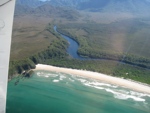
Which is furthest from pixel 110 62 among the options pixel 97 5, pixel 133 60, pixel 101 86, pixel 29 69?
pixel 97 5

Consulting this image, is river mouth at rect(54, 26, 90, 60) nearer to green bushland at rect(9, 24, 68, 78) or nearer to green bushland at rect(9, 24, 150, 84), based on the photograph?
green bushland at rect(9, 24, 68, 78)

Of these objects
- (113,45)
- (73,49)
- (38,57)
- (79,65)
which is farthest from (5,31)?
(113,45)

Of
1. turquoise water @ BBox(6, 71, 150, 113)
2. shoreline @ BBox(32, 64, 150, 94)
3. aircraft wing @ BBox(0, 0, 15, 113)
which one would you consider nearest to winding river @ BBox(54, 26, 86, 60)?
shoreline @ BBox(32, 64, 150, 94)

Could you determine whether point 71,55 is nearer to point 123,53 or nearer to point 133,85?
point 123,53

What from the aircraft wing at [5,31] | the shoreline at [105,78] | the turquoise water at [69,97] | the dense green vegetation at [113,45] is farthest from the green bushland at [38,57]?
the aircraft wing at [5,31]

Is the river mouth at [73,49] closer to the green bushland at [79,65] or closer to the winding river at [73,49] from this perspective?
the winding river at [73,49]

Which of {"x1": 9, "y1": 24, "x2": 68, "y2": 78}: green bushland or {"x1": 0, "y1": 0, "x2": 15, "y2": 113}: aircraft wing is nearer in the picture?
{"x1": 0, "y1": 0, "x2": 15, "y2": 113}: aircraft wing
